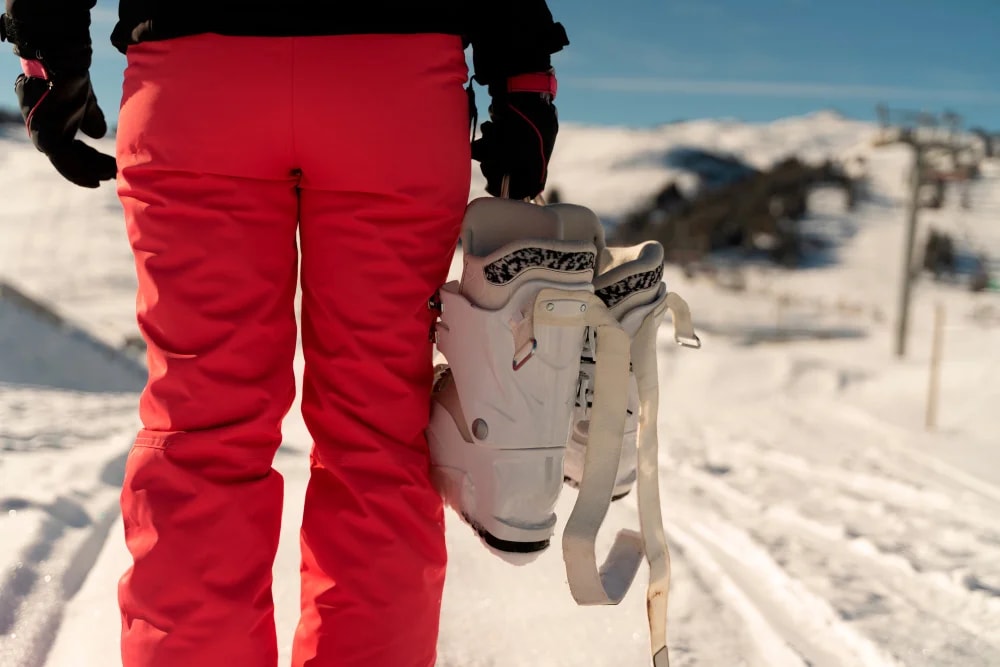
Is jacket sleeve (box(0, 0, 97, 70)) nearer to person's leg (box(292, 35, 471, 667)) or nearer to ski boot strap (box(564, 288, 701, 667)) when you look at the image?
person's leg (box(292, 35, 471, 667))

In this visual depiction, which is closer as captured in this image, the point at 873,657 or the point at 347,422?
the point at 347,422

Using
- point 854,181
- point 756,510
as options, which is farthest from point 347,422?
point 854,181

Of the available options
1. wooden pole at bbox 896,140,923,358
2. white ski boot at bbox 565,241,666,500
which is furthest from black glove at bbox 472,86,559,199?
wooden pole at bbox 896,140,923,358

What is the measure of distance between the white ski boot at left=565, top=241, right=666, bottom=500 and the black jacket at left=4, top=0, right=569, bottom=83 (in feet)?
0.89

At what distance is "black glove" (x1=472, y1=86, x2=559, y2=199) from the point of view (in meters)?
0.92

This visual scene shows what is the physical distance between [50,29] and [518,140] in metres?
0.51

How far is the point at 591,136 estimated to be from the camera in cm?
4247

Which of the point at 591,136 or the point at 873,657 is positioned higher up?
the point at 591,136

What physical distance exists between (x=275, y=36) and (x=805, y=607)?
1.24 m

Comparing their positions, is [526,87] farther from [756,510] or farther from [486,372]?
[756,510]

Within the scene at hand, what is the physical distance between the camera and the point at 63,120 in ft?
2.92

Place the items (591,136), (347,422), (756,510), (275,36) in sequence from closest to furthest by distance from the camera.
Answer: (275,36) → (347,422) → (756,510) → (591,136)

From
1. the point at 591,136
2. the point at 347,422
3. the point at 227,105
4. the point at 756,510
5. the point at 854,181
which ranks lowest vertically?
the point at 756,510

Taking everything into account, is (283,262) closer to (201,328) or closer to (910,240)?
(201,328)
